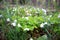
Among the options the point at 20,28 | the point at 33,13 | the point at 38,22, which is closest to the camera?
the point at 20,28

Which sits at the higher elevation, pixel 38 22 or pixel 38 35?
pixel 38 22

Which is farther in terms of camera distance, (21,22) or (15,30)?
(21,22)

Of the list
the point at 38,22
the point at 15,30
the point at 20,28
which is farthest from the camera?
the point at 38,22

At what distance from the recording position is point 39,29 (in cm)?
251

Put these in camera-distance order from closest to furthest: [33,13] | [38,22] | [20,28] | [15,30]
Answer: [15,30] → [20,28] → [38,22] → [33,13]

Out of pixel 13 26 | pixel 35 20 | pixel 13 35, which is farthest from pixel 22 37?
pixel 35 20

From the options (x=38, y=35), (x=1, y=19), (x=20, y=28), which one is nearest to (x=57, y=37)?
(x=38, y=35)

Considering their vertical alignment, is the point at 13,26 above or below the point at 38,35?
above

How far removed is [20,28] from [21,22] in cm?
14

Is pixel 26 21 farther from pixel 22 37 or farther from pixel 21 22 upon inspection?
pixel 22 37

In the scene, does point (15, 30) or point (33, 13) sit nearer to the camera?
point (15, 30)

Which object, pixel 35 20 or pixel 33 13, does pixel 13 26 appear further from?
pixel 33 13

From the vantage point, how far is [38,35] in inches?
97.5

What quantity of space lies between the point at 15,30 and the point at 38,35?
42cm
